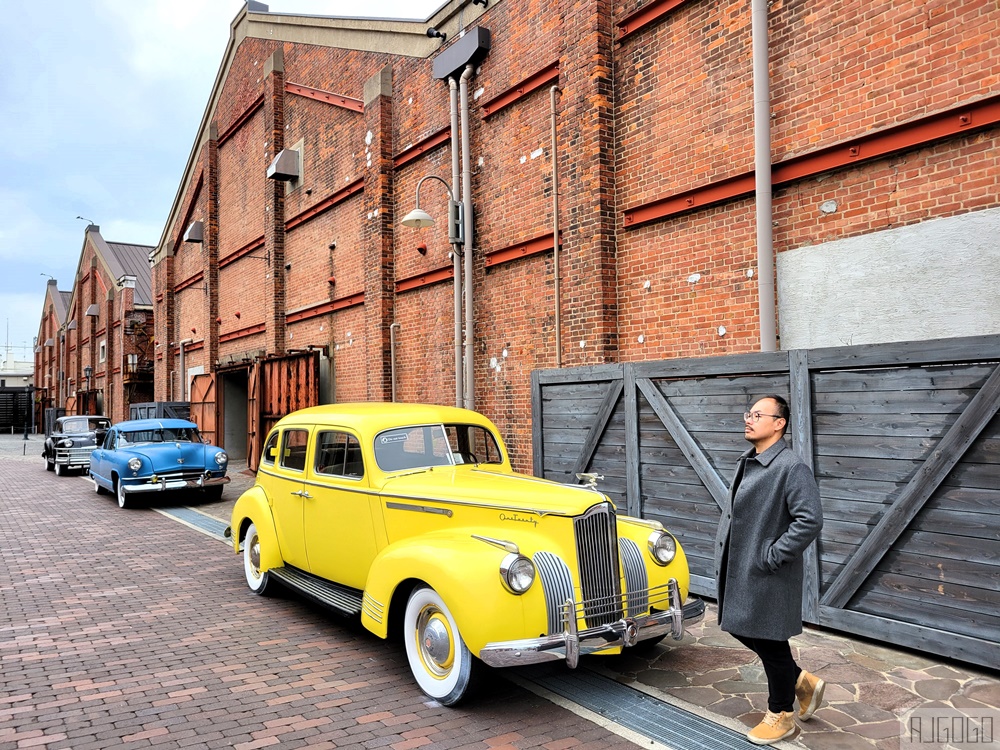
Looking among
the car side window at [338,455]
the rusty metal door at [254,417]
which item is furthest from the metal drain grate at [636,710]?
the rusty metal door at [254,417]

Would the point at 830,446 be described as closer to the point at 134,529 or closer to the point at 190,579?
the point at 190,579

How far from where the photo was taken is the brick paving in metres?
3.85

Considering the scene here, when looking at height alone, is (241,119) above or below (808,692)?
above

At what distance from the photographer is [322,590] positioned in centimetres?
566

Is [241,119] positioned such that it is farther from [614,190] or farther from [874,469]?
[874,469]

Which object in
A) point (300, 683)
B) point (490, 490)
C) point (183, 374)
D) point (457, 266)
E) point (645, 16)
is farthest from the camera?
point (183, 374)

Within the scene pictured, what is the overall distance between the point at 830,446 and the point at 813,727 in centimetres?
225

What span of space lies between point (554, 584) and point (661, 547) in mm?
1036

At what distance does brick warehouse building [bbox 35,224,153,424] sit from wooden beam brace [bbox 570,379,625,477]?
29271 mm

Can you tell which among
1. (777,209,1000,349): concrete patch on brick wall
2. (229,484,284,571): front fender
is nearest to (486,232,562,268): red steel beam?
(777,209,1000,349): concrete patch on brick wall

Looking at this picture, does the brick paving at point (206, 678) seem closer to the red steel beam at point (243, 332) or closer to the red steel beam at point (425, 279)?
the red steel beam at point (425, 279)

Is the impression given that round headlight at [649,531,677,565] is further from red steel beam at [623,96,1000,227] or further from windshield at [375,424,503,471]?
red steel beam at [623,96,1000,227]

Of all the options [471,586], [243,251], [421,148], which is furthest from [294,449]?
[243,251]

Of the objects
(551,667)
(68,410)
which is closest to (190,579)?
(551,667)
